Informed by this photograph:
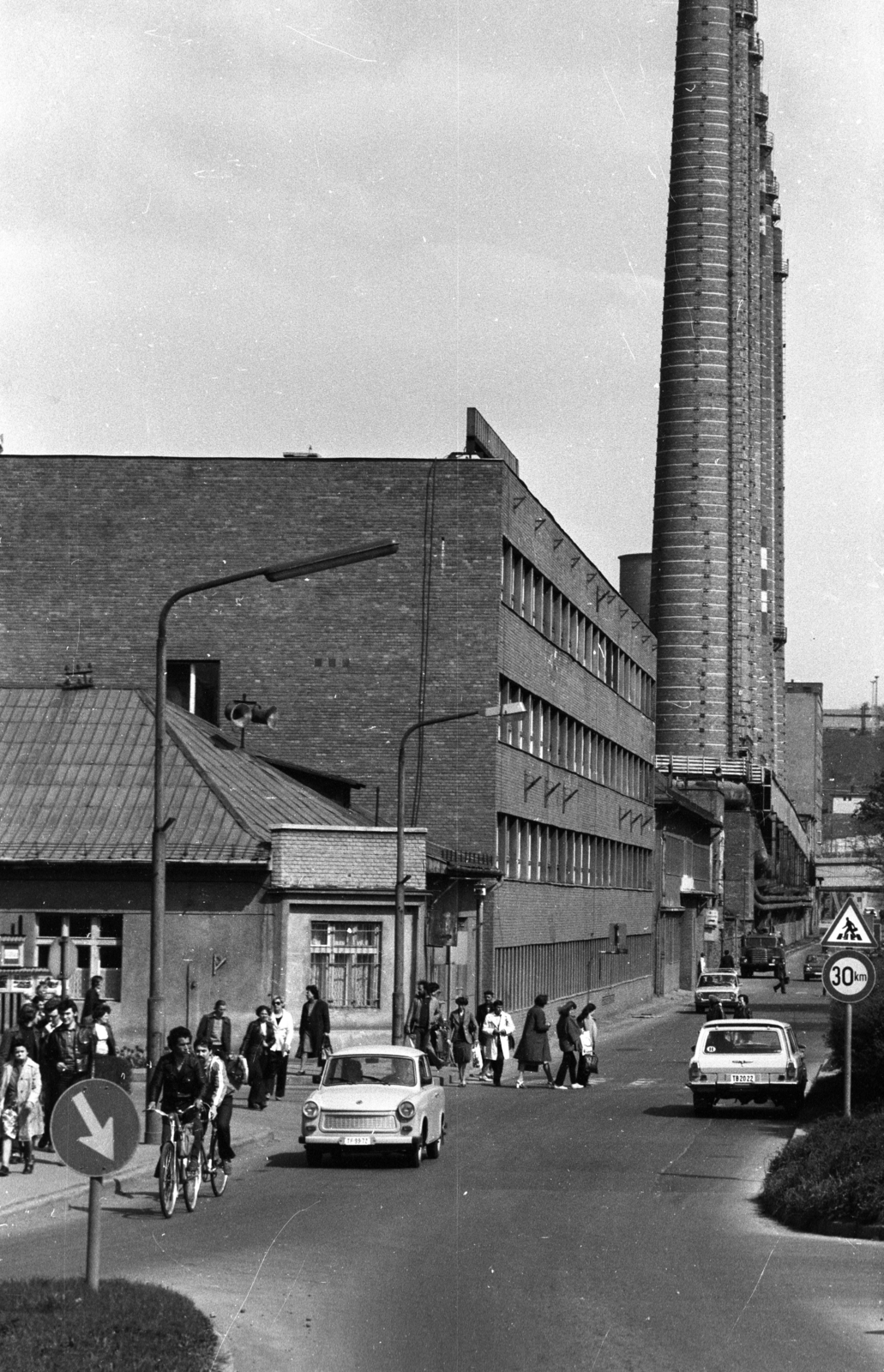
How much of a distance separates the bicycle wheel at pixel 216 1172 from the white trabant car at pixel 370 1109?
2.50 meters

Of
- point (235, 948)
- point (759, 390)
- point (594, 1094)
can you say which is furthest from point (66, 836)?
point (759, 390)

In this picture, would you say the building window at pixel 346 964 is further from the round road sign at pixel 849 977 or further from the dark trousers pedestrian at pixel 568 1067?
the round road sign at pixel 849 977

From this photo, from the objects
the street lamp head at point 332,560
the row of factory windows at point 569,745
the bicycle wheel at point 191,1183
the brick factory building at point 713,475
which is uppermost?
the brick factory building at point 713,475

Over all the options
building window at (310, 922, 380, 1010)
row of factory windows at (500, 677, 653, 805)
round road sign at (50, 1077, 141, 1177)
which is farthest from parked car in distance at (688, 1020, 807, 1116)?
round road sign at (50, 1077, 141, 1177)

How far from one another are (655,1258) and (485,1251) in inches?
52.2

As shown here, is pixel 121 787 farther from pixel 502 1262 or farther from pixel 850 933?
pixel 502 1262

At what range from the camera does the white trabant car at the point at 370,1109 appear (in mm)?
21812

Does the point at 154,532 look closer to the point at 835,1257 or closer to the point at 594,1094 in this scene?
the point at 594,1094

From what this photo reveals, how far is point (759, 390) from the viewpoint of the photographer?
161500mm

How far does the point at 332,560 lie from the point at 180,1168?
7072 millimetres

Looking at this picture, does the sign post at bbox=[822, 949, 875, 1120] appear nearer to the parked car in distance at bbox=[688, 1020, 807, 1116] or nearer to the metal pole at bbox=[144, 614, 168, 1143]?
the metal pole at bbox=[144, 614, 168, 1143]

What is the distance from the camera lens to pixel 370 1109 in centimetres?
2186

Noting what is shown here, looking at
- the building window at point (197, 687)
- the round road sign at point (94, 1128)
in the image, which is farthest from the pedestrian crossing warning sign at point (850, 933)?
the building window at point (197, 687)

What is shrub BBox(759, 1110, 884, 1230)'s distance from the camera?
1631cm
